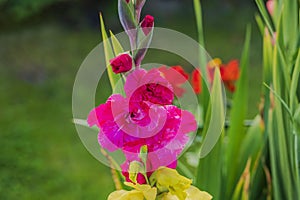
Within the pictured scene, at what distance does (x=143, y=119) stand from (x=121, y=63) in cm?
7

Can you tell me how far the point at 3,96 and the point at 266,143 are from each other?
211 centimetres

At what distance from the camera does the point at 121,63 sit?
0.59 meters

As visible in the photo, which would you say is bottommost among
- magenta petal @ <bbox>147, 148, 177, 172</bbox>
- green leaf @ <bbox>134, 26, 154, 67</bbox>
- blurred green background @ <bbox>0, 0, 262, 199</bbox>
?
magenta petal @ <bbox>147, 148, 177, 172</bbox>

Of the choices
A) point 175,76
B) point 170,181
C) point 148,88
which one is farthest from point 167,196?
point 175,76

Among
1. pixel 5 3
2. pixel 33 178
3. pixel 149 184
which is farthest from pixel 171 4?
pixel 149 184

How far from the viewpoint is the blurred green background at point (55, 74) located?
2.23 m

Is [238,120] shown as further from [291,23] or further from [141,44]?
[141,44]

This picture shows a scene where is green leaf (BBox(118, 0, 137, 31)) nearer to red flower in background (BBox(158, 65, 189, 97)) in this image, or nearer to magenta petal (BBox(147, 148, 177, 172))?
magenta petal (BBox(147, 148, 177, 172))

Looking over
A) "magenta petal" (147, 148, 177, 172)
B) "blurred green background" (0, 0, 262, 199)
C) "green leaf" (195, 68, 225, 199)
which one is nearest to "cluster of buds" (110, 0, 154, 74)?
"magenta petal" (147, 148, 177, 172)

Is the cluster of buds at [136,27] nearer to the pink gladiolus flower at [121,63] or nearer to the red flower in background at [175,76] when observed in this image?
the pink gladiolus flower at [121,63]

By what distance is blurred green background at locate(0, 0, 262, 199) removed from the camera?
223cm

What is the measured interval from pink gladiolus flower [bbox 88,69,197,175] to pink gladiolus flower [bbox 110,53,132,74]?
1 cm

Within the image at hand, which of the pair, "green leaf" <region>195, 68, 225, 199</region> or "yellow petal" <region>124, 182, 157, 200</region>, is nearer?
"yellow petal" <region>124, 182, 157, 200</region>

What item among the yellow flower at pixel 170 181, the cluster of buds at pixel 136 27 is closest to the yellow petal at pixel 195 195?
the yellow flower at pixel 170 181
